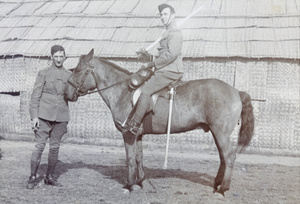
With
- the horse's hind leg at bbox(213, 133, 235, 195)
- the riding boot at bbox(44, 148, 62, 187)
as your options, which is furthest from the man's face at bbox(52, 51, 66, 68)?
the horse's hind leg at bbox(213, 133, 235, 195)

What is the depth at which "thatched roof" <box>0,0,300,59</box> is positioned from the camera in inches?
414

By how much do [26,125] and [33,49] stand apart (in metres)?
2.32

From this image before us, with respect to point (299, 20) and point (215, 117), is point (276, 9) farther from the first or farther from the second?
point (215, 117)

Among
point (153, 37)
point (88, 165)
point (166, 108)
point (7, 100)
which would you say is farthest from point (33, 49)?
point (166, 108)

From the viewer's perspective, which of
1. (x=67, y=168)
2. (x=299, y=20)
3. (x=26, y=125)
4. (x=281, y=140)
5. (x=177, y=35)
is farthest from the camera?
(x=26, y=125)

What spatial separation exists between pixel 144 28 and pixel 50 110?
5889 mm

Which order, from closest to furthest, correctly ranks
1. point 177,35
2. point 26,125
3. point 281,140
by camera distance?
1. point 177,35
2. point 281,140
3. point 26,125

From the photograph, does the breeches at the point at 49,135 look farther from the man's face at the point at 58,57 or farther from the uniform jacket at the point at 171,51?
the uniform jacket at the point at 171,51

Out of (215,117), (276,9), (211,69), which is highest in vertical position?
(276,9)

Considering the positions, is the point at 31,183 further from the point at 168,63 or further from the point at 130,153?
the point at 168,63

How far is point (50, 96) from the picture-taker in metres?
6.57

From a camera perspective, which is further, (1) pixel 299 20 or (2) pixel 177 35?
(1) pixel 299 20

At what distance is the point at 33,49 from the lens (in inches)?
458

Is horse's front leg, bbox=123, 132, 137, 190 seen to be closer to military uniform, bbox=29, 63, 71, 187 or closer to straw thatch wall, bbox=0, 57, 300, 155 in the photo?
military uniform, bbox=29, 63, 71, 187
